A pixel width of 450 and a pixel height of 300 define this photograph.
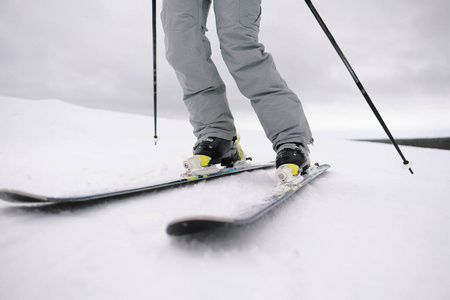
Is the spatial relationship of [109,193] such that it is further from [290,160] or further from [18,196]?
[290,160]

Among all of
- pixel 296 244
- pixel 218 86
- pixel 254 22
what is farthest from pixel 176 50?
pixel 296 244

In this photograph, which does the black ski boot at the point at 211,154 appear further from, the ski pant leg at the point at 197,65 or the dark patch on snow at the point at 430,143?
the dark patch on snow at the point at 430,143

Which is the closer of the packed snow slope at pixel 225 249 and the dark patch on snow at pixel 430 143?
the packed snow slope at pixel 225 249

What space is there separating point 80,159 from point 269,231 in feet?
6.06

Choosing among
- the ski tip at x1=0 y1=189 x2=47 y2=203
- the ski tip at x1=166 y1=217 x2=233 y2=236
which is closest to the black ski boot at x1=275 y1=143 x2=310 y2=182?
the ski tip at x1=166 y1=217 x2=233 y2=236

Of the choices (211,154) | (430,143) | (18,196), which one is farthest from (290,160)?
(430,143)

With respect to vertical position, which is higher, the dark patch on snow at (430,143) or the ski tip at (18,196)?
the dark patch on snow at (430,143)

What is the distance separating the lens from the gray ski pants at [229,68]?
1.40 m

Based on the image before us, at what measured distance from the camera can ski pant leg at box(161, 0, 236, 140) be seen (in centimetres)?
150

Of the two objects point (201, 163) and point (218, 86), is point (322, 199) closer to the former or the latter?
point (201, 163)

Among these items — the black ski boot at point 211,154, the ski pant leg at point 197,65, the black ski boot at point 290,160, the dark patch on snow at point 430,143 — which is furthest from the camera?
the dark patch on snow at point 430,143

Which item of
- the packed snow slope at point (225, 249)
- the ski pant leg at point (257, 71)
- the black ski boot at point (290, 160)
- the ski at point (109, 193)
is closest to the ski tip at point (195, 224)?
the packed snow slope at point (225, 249)

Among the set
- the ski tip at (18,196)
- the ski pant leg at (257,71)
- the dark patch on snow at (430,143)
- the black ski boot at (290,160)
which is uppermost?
the dark patch on snow at (430,143)

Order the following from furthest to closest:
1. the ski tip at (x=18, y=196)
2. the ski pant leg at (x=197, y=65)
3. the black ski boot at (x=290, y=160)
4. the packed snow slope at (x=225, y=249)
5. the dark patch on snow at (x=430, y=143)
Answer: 1. the dark patch on snow at (x=430, y=143)
2. the ski pant leg at (x=197, y=65)
3. the black ski boot at (x=290, y=160)
4. the ski tip at (x=18, y=196)
5. the packed snow slope at (x=225, y=249)
